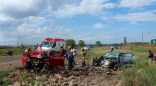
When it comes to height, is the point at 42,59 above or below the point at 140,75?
above

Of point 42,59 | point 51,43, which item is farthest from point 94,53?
point 42,59

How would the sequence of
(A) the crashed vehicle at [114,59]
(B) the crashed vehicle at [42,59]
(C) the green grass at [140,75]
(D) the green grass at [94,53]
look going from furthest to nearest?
(D) the green grass at [94,53], (A) the crashed vehicle at [114,59], (B) the crashed vehicle at [42,59], (C) the green grass at [140,75]

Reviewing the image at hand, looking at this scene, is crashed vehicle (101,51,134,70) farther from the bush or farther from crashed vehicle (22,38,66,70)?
the bush

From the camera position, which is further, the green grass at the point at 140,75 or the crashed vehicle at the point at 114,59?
the crashed vehicle at the point at 114,59

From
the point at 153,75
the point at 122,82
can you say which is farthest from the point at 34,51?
the point at 153,75

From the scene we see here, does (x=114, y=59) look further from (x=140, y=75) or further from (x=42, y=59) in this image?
(x=140, y=75)

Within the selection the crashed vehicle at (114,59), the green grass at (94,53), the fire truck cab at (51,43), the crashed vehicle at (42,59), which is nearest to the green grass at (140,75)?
the crashed vehicle at (42,59)

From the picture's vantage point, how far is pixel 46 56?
94.5 feet

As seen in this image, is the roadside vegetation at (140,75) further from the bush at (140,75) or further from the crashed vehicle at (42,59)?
the crashed vehicle at (42,59)

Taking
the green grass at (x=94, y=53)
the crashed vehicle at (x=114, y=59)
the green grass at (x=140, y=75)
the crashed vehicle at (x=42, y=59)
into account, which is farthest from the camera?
the green grass at (x=94, y=53)

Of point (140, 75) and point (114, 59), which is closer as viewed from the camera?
point (140, 75)

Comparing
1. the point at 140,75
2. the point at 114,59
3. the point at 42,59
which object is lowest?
the point at 114,59

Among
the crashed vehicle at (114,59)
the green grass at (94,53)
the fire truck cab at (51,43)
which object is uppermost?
the fire truck cab at (51,43)

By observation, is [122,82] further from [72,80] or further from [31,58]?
[31,58]
